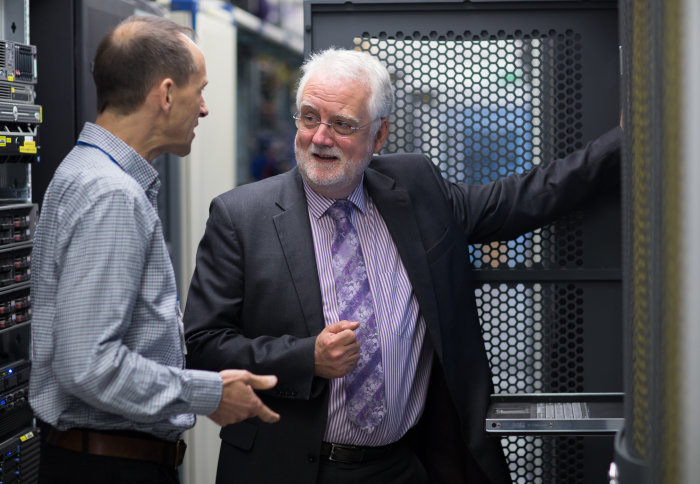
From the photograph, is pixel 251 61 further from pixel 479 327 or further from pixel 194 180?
pixel 479 327

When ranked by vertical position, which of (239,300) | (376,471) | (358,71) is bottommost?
(376,471)

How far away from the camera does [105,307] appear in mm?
1416

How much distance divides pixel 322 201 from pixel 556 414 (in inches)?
29.0

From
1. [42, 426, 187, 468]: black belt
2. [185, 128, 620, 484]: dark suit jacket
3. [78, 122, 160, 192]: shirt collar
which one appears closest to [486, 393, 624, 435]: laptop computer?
[185, 128, 620, 484]: dark suit jacket

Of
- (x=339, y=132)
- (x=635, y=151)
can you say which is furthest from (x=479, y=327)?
(x=635, y=151)

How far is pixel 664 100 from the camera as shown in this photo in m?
0.90

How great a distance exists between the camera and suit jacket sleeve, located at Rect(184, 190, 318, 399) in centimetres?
194

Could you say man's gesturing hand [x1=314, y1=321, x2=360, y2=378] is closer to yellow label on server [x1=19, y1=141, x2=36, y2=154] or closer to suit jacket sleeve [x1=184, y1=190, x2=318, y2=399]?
suit jacket sleeve [x1=184, y1=190, x2=318, y2=399]

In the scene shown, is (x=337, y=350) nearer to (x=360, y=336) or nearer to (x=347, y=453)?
(x=360, y=336)

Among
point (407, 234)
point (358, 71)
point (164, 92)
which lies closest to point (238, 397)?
point (164, 92)

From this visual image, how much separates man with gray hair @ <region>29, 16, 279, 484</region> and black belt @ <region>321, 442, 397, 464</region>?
418mm

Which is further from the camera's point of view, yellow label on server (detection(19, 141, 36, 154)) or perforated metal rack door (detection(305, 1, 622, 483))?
yellow label on server (detection(19, 141, 36, 154))

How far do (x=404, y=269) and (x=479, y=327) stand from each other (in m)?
0.23

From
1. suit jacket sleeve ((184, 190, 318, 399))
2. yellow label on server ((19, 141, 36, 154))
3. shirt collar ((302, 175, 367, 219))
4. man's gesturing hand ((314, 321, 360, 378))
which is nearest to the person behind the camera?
man's gesturing hand ((314, 321, 360, 378))
